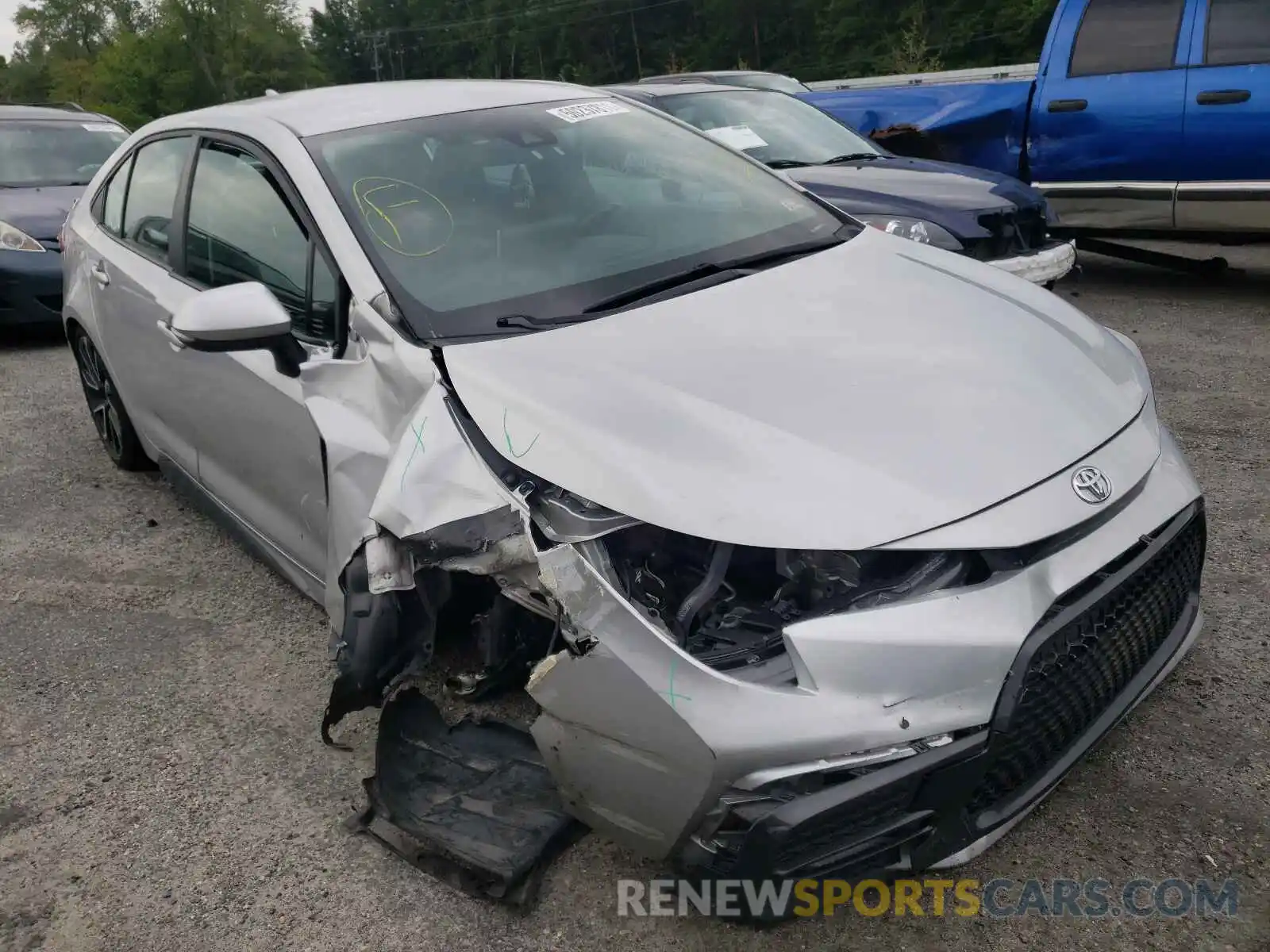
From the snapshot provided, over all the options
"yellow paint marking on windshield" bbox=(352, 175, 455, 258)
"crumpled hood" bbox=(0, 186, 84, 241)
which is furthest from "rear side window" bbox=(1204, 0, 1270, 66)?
"crumpled hood" bbox=(0, 186, 84, 241)

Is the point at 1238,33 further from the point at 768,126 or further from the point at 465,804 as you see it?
the point at 465,804

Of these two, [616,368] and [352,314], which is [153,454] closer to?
[352,314]

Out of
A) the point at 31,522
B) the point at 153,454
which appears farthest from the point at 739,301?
the point at 31,522

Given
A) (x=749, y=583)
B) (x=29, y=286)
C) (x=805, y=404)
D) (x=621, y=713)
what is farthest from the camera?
(x=29, y=286)

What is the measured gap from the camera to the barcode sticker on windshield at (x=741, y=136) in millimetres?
Result: 6535

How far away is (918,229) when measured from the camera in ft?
17.8

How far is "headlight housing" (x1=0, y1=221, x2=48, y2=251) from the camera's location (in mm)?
7414

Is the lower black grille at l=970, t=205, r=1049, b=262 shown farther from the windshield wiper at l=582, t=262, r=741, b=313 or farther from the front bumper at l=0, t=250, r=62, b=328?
the front bumper at l=0, t=250, r=62, b=328

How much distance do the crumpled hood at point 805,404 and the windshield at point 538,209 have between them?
197 mm

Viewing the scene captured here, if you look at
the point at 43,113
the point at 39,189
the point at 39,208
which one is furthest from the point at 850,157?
the point at 43,113

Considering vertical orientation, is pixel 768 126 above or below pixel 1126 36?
below

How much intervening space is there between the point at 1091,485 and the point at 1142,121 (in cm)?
555

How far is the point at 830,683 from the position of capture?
1836mm

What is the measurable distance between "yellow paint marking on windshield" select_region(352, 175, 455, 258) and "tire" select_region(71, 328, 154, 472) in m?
2.22
